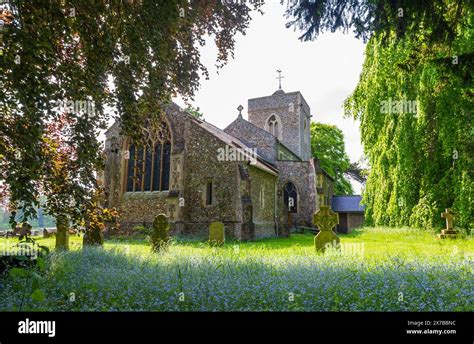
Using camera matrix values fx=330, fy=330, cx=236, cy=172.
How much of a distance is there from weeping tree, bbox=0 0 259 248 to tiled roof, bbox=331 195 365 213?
82.7ft

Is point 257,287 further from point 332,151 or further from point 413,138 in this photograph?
point 332,151

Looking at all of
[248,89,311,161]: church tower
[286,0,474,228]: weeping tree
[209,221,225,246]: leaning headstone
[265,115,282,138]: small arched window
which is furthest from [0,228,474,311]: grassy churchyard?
[265,115,282,138]: small arched window

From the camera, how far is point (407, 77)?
13000 mm

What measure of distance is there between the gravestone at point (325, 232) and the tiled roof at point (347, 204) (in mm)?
20499

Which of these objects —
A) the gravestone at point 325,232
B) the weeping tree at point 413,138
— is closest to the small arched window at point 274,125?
the weeping tree at point 413,138

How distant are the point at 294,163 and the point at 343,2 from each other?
18.4 metres

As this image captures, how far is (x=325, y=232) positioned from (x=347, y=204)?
73.6 feet

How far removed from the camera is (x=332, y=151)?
39938 mm

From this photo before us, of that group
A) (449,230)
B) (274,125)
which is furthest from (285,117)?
(449,230)

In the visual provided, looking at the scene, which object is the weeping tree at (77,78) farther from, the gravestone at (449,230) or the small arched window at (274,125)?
the small arched window at (274,125)

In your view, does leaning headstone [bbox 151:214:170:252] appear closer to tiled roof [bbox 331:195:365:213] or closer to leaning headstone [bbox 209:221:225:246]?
leaning headstone [bbox 209:221:225:246]
